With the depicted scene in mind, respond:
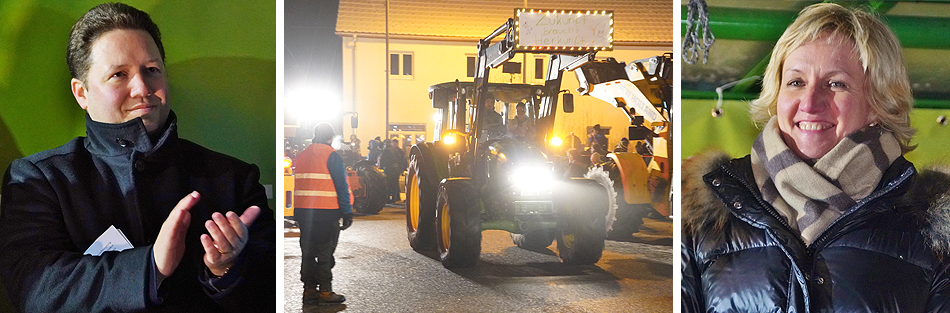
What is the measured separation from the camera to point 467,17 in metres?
3.04

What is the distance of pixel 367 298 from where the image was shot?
116 inches

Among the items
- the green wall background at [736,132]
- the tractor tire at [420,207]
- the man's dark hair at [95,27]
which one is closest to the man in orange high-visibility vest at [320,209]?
the tractor tire at [420,207]

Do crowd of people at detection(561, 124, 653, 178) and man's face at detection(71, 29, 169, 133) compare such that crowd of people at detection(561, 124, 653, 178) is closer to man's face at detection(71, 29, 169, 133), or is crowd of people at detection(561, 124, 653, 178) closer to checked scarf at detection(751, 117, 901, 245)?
checked scarf at detection(751, 117, 901, 245)

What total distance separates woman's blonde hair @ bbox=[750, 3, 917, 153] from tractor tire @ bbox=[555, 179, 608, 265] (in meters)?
0.83

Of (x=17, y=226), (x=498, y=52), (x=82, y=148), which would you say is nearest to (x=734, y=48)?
(x=498, y=52)

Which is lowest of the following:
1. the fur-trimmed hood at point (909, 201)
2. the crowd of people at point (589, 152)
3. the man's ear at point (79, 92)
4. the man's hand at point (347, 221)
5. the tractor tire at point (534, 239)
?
the tractor tire at point (534, 239)

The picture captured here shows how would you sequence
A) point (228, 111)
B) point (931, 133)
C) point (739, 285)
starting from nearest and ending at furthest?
point (739, 285)
point (228, 111)
point (931, 133)

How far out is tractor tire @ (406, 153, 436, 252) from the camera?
9.74 feet

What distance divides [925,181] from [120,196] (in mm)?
3394

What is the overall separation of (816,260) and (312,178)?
209 centimetres

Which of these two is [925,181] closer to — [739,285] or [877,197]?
[877,197]

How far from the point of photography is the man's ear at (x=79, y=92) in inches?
102

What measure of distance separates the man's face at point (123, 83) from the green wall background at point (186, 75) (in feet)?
0.31

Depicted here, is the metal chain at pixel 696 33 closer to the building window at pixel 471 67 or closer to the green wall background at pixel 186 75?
the building window at pixel 471 67
